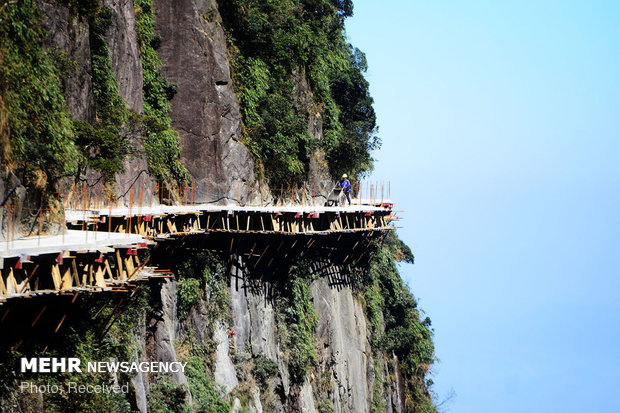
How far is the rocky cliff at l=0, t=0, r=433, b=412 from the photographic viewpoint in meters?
24.8

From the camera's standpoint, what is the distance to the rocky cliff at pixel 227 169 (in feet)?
81.2

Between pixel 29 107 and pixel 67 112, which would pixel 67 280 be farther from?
pixel 67 112

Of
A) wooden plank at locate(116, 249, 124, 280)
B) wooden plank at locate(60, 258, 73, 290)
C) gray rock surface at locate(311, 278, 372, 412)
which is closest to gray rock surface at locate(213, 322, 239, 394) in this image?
gray rock surface at locate(311, 278, 372, 412)

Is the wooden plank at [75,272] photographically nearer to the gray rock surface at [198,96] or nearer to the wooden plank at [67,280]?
the wooden plank at [67,280]

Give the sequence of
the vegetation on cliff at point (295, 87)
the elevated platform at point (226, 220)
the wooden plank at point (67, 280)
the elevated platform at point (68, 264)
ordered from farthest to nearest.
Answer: the vegetation on cliff at point (295, 87)
the elevated platform at point (226, 220)
the wooden plank at point (67, 280)
the elevated platform at point (68, 264)

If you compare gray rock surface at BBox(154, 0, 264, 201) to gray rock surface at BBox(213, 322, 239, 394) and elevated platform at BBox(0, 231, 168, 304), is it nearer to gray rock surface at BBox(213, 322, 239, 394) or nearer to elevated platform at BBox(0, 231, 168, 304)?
gray rock surface at BBox(213, 322, 239, 394)

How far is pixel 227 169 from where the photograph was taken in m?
36.5

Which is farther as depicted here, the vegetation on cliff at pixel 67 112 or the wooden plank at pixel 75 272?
the vegetation on cliff at pixel 67 112

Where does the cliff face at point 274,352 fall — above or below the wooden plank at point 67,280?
below

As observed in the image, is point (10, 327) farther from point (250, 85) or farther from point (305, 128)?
point (305, 128)

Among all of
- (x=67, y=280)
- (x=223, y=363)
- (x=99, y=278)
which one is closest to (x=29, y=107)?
(x=99, y=278)

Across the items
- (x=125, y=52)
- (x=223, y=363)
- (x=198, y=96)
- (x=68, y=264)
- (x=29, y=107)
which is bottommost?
(x=223, y=363)

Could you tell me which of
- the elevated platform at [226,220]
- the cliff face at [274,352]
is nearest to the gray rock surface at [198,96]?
the elevated platform at [226,220]

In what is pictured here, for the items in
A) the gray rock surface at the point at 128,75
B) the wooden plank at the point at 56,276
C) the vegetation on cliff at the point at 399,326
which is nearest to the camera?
the wooden plank at the point at 56,276
